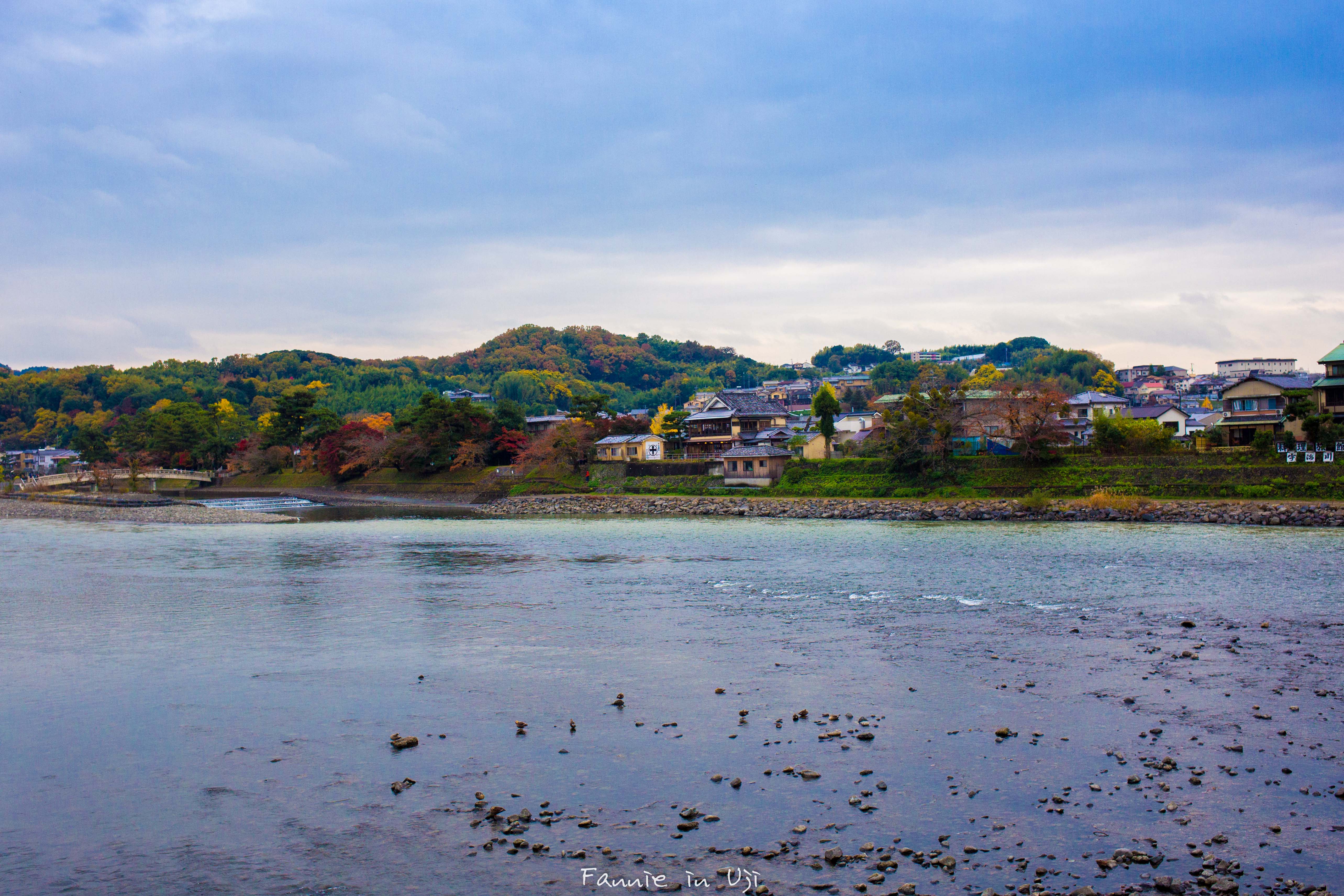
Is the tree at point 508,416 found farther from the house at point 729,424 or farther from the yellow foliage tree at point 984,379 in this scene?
the yellow foliage tree at point 984,379

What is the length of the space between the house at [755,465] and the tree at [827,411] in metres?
3.49

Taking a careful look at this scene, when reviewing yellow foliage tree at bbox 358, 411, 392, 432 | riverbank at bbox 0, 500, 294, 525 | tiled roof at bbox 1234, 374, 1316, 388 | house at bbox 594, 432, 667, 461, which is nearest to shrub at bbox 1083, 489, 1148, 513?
tiled roof at bbox 1234, 374, 1316, 388

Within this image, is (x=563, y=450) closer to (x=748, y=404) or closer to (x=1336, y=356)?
(x=748, y=404)

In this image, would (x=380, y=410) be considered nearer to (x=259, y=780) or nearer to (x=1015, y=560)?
(x=1015, y=560)

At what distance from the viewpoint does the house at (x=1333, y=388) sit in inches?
1326

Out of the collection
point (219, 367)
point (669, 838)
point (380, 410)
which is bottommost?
point (669, 838)

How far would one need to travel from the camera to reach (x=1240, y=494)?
30766mm

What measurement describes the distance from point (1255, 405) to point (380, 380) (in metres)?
103

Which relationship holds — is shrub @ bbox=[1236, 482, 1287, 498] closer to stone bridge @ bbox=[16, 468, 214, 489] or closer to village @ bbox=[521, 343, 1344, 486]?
village @ bbox=[521, 343, 1344, 486]

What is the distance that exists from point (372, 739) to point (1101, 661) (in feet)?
30.4

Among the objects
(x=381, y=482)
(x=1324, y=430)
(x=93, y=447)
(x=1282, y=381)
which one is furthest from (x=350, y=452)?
(x=1282, y=381)

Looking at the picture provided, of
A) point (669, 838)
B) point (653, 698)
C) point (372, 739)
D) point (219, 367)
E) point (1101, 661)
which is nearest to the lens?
point (669, 838)

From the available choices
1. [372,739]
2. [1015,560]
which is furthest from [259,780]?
[1015,560]

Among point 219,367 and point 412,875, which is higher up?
point 219,367
